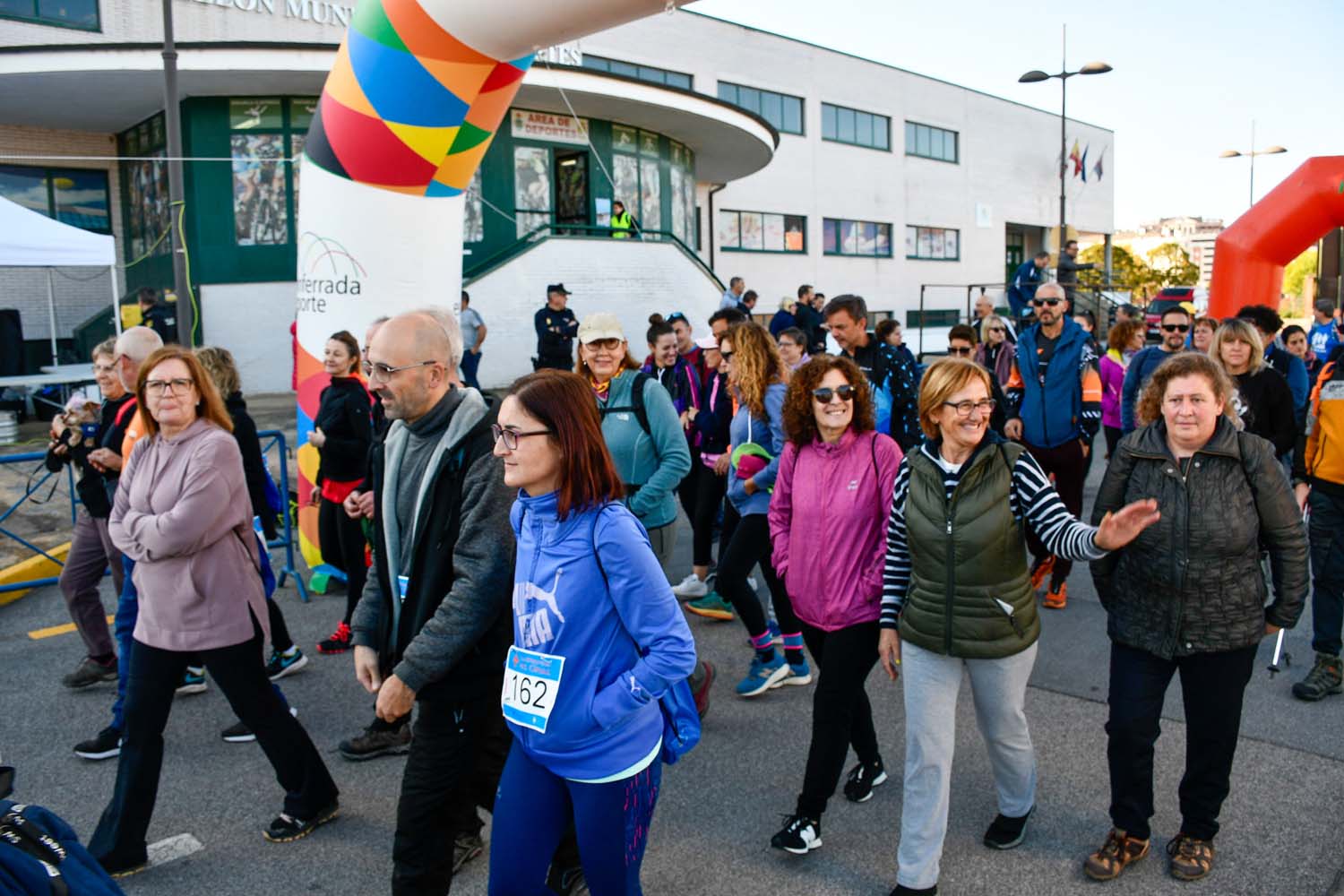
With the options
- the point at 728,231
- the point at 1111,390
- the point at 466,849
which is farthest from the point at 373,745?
the point at 728,231

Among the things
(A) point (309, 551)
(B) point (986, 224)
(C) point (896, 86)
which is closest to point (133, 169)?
(A) point (309, 551)

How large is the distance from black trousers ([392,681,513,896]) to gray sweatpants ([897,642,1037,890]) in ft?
4.64

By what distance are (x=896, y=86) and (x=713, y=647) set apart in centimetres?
3352

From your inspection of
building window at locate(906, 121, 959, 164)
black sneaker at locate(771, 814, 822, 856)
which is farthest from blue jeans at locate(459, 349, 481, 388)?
building window at locate(906, 121, 959, 164)

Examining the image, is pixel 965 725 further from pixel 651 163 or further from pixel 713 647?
pixel 651 163

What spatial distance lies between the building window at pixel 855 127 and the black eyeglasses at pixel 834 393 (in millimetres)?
30784

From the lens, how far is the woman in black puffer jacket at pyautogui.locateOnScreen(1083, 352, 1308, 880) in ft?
11.1

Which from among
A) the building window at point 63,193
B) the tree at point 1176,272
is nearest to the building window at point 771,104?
the building window at point 63,193

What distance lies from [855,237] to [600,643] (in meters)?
33.2

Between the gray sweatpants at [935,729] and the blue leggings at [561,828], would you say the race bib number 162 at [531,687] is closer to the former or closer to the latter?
the blue leggings at [561,828]

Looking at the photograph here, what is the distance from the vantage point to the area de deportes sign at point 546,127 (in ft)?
67.4

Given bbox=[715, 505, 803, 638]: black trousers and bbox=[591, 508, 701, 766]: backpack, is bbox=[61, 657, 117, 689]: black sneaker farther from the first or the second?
bbox=[591, 508, 701, 766]: backpack

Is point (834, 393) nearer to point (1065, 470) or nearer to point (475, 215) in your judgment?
point (1065, 470)

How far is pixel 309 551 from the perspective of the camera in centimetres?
755
